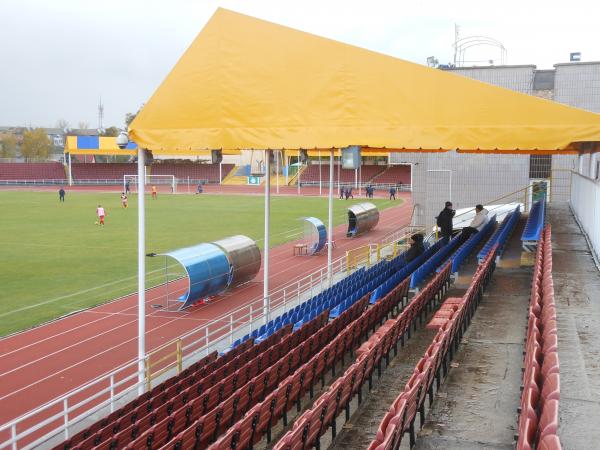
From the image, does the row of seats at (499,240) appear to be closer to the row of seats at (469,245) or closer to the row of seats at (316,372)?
the row of seats at (469,245)

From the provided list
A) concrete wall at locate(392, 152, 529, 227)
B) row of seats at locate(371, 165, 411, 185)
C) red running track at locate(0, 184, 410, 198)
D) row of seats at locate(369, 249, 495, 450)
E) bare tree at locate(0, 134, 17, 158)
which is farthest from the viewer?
bare tree at locate(0, 134, 17, 158)

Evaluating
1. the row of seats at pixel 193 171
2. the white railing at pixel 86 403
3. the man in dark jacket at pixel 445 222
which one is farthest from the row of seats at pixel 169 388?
the row of seats at pixel 193 171

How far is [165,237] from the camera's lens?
31.1 m

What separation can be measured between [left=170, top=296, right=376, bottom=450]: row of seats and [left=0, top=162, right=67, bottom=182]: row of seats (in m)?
82.8

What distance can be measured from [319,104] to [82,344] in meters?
8.13

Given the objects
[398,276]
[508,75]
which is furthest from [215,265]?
[508,75]

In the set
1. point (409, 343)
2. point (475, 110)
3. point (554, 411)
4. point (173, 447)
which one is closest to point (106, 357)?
point (409, 343)

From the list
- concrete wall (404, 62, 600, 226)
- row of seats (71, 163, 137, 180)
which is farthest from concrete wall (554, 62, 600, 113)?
row of seats (71, 163, 137, 180)

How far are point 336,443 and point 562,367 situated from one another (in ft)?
8.09

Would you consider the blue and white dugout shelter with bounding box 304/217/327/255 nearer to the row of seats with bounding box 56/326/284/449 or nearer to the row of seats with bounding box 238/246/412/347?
the row of seats with bounding box 238/246/412/347

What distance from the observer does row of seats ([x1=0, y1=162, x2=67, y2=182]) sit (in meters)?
84.0

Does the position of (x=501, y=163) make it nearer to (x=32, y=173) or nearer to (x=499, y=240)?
(x=499, y=240)

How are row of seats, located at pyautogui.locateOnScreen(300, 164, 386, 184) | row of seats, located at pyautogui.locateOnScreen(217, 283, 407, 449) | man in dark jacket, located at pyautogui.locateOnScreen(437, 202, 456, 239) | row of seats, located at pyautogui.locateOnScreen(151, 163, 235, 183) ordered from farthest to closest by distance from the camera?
1. row of seats, located at pyautogui.locateOnScreen(151, 163, 235, 183)
2. row of seats, located at pyautogui.locateOnScreen(300, 164, 386, 184)
3. man in dark jacket, located at pyautogui.locateOnScreen(437, 202, 456, 239)
4. row of seats, located at pyautogui.locateOnScreen(217, 283, 407, 449)

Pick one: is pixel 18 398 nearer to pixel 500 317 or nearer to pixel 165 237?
pixel 500 317
